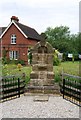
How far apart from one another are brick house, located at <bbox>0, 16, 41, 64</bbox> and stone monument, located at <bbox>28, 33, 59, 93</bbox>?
1859 centimetres

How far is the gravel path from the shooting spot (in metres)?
6.92

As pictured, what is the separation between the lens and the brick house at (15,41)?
1149 inches

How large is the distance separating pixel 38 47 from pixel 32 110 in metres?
3.74

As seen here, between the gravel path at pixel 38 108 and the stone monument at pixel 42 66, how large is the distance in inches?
43.9

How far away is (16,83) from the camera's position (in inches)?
407

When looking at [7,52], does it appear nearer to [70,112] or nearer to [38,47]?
[38,47]

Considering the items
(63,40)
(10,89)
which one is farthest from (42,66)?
(63,40)

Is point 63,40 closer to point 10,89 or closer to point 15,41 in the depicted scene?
point 15,41

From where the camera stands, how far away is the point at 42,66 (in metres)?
10.4

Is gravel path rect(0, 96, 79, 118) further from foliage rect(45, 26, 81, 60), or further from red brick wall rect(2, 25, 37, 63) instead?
foliage rect(45, 26, 81, 60)

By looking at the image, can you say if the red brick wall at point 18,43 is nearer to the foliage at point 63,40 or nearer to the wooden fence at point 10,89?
the foliage at point 63,40

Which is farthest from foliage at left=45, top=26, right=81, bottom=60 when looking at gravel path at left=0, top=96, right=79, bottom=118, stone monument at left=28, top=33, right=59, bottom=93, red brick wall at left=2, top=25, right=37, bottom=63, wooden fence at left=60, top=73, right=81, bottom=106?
gravel path at left=0, top=96, right=79, bottom=118

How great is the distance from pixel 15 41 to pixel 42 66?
20.4 meters

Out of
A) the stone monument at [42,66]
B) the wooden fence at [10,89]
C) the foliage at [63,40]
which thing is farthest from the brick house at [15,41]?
the wooden fence at [10,89]
